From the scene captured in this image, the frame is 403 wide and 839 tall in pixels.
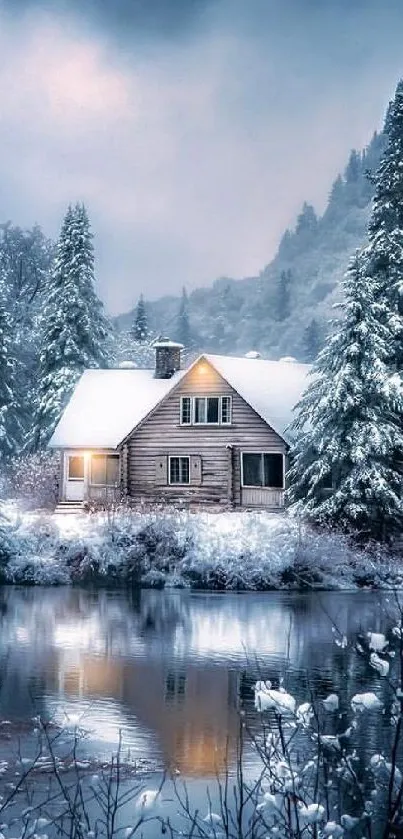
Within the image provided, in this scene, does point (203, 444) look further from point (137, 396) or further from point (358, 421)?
point (358, 421)


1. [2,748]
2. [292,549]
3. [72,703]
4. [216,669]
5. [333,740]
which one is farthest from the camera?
[292,549]

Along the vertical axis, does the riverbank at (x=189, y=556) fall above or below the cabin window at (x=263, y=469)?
below

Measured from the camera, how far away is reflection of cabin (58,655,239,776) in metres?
14.8

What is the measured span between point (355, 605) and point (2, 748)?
54.7 ft

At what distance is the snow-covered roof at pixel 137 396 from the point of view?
48.4 meters

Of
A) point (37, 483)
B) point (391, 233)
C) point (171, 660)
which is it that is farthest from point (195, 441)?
point (171, 660)

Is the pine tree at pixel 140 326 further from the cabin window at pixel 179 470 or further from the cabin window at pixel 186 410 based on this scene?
the cabin window at pixel 179 470

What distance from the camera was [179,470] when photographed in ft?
163

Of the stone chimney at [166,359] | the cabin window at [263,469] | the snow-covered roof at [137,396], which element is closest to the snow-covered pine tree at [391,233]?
the snow-covered roof at [137,396]

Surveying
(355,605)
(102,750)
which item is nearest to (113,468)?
(355,605)

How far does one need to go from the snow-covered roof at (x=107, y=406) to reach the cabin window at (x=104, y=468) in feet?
3.28

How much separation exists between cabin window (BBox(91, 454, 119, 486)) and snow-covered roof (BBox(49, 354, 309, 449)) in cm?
101

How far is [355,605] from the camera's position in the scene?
29.5m

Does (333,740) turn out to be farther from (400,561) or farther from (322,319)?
(322,319)
